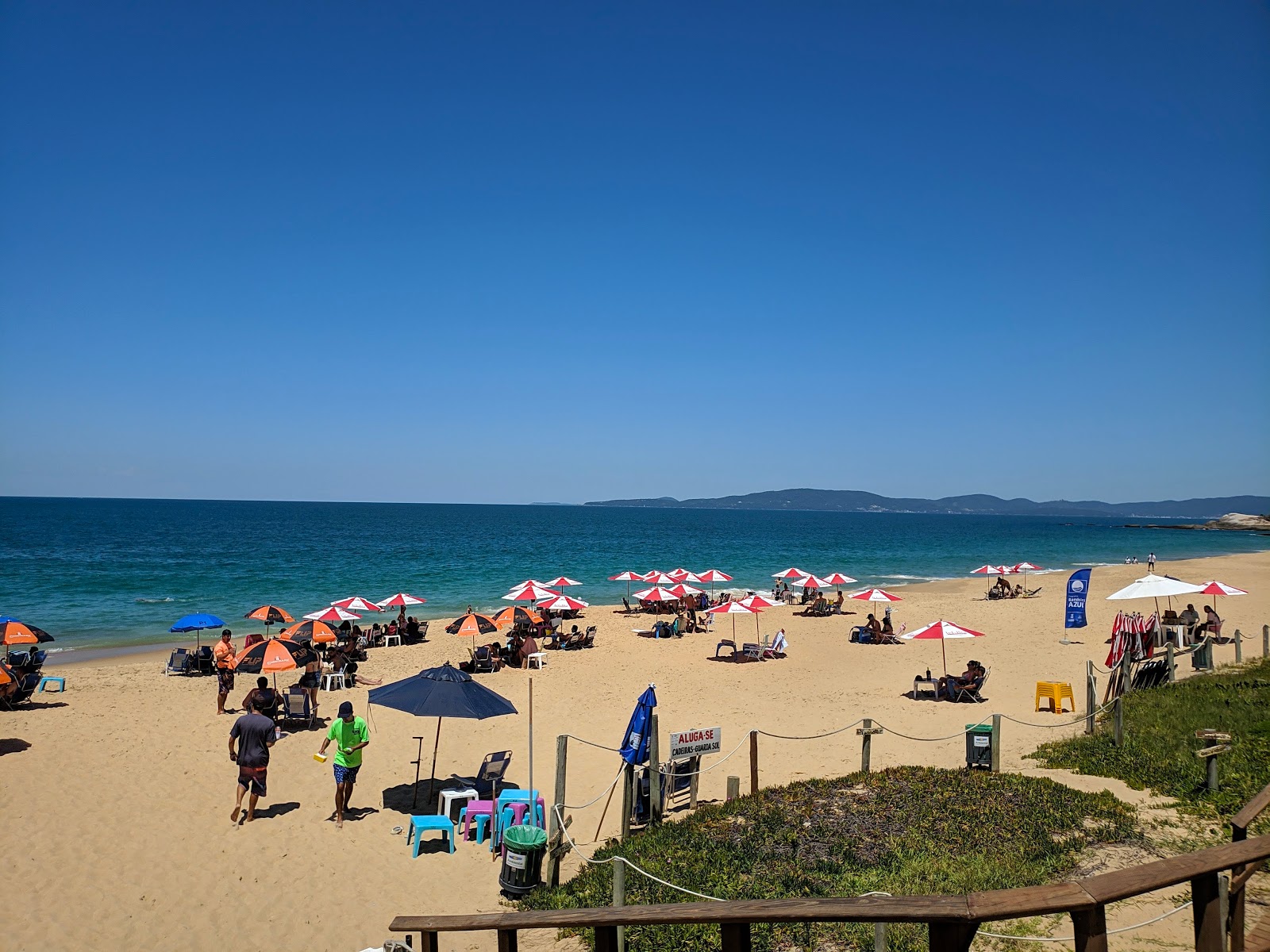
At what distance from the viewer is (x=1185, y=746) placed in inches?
419

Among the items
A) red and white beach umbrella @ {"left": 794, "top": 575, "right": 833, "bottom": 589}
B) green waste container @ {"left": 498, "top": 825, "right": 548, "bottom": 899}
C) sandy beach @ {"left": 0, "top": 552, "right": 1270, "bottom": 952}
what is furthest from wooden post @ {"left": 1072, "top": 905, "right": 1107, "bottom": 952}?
red and white beach umbrella @ {"left": 794, "top": 575, "right": 833, "bottom": 589}

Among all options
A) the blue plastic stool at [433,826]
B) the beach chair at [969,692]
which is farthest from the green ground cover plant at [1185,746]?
the blue plastic stool at [433,826]

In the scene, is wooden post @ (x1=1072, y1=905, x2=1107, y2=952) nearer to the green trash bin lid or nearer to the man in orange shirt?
the green trash bin lid

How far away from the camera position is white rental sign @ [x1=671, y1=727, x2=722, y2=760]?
1079 centimetres

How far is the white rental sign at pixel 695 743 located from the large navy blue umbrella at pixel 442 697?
2.29 m

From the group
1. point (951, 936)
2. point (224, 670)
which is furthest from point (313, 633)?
point (951, 936)

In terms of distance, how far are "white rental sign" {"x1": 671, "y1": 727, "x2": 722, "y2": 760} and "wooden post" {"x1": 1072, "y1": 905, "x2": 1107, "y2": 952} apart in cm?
879

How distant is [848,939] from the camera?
19.9 feet

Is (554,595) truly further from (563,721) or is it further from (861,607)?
(861,607)

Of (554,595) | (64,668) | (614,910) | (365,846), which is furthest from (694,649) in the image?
(614,910)

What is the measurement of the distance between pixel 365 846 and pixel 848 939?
246 inches

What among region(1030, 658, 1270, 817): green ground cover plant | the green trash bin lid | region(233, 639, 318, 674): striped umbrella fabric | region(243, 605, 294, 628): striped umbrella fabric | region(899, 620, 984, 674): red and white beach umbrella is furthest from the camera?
region(243, 605, 294, 628): striped umbrella fabric

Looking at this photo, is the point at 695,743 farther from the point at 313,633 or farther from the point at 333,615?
the point at 333,615

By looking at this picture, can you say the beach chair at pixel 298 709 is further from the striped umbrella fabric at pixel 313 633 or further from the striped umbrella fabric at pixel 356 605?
the striped umbrella fabric at pixel 356 605
